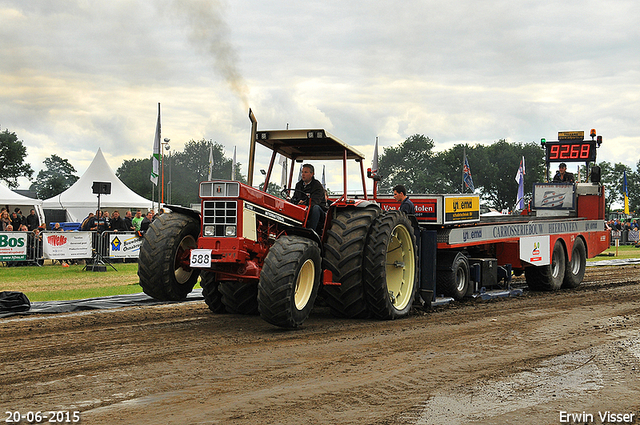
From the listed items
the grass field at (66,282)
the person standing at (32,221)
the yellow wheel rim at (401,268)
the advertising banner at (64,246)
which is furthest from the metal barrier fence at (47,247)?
the yellow wheel rim at (401,268)

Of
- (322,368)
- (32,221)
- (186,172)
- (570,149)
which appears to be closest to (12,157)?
(186,172)

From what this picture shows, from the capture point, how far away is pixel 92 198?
31.2 m

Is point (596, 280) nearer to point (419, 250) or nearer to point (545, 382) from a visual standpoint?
point (419, 250)

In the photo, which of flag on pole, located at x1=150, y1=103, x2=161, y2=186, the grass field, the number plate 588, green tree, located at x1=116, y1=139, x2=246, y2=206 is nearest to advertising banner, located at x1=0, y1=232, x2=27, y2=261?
the grass field

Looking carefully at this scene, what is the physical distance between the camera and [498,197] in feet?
275

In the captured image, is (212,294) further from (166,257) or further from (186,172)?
(186,172)

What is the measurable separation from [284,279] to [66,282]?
995cm

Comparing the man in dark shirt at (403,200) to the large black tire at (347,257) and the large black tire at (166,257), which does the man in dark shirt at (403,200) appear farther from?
the large black tire at (166,257)

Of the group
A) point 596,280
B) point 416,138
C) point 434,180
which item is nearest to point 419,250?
point 596,280

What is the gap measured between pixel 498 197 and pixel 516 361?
80565mm

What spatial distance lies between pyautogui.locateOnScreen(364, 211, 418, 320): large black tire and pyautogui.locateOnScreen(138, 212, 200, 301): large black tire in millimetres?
2414

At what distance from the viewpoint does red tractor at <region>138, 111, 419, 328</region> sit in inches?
293

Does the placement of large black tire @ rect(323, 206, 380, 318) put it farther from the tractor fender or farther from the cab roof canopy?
the cab roof canopy

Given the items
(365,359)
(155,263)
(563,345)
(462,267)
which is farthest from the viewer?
(462,267)
